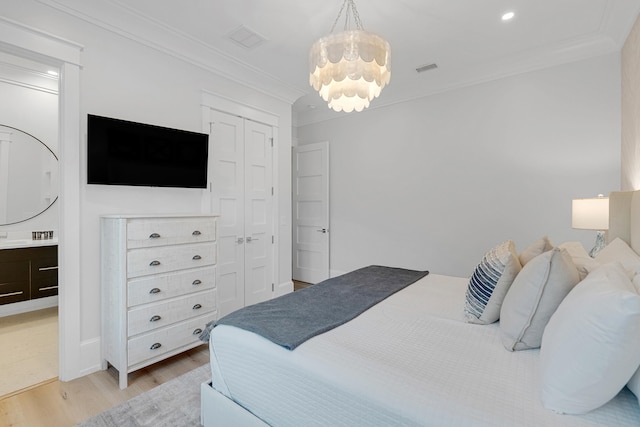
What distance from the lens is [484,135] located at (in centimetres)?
338

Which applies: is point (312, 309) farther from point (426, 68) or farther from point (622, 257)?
point (426, 68)

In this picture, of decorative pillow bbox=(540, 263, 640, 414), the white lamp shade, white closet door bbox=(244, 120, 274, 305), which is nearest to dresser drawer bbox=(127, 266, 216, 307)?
white closet door bbox=(244, 120, 274, 305)

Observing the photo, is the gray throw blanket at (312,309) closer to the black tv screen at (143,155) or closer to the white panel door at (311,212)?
the black tv screen at (143,155)

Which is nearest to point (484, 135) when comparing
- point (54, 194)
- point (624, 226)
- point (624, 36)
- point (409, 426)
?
point (624, 36)

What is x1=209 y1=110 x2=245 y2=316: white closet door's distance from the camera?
10.3 ft

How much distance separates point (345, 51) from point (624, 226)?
224 cm

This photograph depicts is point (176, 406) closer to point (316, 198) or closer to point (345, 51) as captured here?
point (345, 51)

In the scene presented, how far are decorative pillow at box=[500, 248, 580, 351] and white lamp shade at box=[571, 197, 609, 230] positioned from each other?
141cm

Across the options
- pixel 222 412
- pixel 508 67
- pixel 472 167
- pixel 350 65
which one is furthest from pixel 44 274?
pixel 508 67

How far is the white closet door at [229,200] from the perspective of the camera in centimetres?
315

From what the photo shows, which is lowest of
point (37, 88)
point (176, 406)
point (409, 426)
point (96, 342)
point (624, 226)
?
point (176, 406)

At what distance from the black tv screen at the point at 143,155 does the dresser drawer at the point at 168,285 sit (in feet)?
2.69

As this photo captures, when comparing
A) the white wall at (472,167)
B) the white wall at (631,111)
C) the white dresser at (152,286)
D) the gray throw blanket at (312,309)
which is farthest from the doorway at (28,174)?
the white wall at (631,111)

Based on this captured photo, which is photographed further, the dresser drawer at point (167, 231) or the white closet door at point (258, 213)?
the white closet door at point (258, 213)
